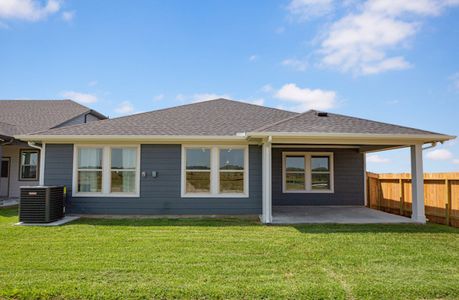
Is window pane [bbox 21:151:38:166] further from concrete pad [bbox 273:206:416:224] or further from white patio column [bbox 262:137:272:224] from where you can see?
white patio column [bbox 262:137:272:224]

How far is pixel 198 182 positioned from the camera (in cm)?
1077

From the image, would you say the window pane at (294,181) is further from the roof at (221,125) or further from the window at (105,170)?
the window at (105,170)

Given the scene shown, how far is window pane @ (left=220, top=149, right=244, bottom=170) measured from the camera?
10.8 metres

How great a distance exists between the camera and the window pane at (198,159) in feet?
35.3

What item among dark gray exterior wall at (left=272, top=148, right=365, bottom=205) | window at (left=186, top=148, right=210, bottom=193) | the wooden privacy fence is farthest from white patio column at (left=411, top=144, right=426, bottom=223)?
window at (left=186, top=148, right=210, bottom=193)

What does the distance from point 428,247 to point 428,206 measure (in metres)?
4.65

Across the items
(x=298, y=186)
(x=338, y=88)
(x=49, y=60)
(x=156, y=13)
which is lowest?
(x=298, y=186)

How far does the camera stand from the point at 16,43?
13.0 metres

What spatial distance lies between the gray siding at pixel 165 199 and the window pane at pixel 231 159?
1.12ft

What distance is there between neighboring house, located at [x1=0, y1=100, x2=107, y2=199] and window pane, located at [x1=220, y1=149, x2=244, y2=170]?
351 inches

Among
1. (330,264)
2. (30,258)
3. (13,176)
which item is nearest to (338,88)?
(330,264)

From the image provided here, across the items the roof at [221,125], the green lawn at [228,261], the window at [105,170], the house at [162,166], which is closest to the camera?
the green lawn at [228,261]

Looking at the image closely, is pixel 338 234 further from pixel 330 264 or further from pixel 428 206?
pixel 428 206

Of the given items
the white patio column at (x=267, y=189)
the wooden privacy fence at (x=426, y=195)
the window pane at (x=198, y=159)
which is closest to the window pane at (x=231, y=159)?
the window pane at (x=198, y=159)
